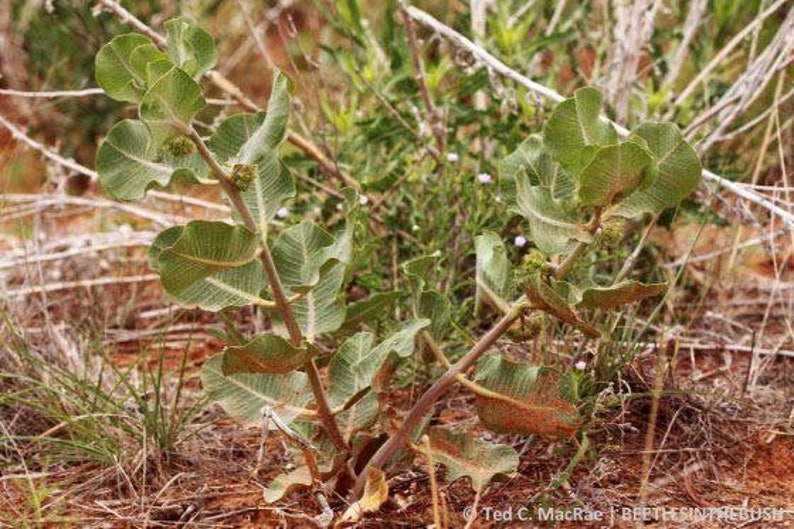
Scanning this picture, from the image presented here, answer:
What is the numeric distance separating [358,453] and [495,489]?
277 mm

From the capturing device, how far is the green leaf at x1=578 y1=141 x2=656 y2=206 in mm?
1463

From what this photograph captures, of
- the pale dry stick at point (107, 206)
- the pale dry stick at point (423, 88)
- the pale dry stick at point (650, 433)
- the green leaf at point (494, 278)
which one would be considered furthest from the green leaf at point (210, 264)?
the pale dry stick at point (107, 206)

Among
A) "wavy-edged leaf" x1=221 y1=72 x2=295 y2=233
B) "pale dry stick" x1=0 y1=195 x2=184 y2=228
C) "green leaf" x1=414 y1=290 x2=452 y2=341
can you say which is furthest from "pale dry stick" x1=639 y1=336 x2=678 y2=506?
"pale dry stick" x1=0 y1=195 x2=184 y2=228

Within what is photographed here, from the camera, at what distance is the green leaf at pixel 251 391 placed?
1766 millimetres

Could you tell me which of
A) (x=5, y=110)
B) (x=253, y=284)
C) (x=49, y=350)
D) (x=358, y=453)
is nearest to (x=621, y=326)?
(x=358, y=453)

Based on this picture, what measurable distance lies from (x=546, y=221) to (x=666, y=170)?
196mm

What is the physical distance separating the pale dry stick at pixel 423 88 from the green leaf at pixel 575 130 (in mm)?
982

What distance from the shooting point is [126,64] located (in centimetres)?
153

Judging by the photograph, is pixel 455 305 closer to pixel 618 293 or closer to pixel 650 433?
pixel 650 433

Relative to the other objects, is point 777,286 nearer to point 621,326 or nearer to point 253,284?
point 621,326

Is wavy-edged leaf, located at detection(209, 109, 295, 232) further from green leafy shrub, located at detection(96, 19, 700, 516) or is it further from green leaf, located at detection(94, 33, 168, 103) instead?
green leaf, located at detection(94, 33, 168, 103)

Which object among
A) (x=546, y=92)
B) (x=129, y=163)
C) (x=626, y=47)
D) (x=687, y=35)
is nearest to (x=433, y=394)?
(x=129, y=163)

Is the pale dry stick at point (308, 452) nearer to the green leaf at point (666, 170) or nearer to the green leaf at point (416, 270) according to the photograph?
the green leaf at point (416, 270)

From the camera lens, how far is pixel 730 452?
6.74 ft
